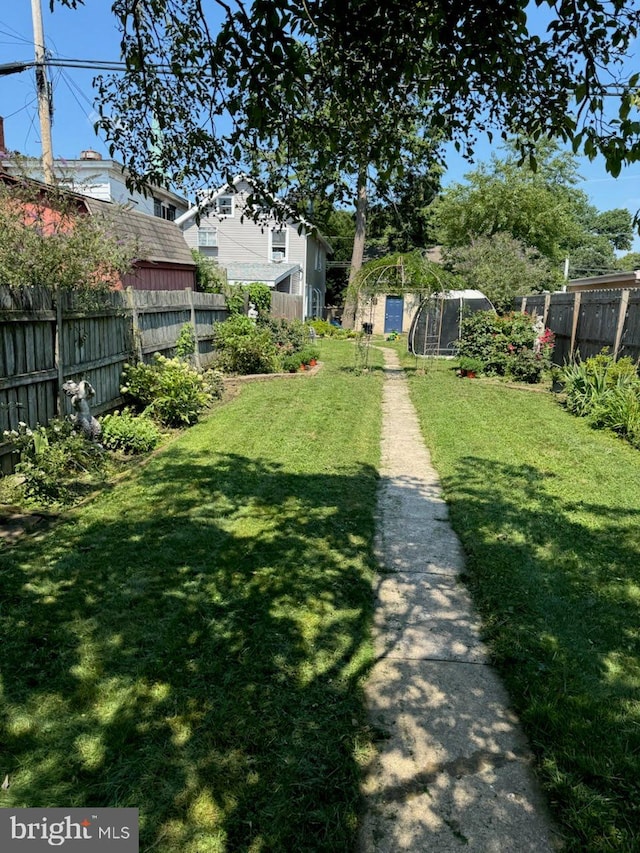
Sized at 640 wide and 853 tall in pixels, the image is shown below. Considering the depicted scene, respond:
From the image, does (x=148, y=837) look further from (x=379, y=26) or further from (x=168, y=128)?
(x=168, y=128)

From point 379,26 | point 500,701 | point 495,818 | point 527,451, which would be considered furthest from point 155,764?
point 527,451

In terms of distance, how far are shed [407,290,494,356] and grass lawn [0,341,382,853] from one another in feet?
44.2

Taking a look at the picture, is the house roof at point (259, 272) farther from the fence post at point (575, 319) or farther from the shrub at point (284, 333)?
the fence post at point (575, 319)

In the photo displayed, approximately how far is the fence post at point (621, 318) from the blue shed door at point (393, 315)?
2380 centimetres

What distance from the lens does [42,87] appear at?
11820 mm

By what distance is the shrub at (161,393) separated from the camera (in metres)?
8.30

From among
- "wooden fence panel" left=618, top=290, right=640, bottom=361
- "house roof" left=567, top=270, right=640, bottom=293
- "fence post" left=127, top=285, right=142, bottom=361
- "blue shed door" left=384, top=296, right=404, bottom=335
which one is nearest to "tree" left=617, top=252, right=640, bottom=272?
"blue shed door" left=384, top=296, right=404, bottom=335

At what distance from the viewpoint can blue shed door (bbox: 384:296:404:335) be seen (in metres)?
34.0

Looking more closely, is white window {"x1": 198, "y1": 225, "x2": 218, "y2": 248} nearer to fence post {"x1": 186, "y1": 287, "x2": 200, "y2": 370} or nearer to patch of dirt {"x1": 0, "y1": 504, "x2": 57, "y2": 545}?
fence post {"x1": 186, "y1": 287, "x2": 200, "y2": 370}

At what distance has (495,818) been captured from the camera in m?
2.12

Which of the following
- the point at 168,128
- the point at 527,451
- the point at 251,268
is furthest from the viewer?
the point at 251,268

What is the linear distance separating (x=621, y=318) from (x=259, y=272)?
19.5 meters

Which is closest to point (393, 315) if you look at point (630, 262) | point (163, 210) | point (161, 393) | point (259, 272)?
point (259, 272)

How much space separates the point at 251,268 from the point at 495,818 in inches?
1072
